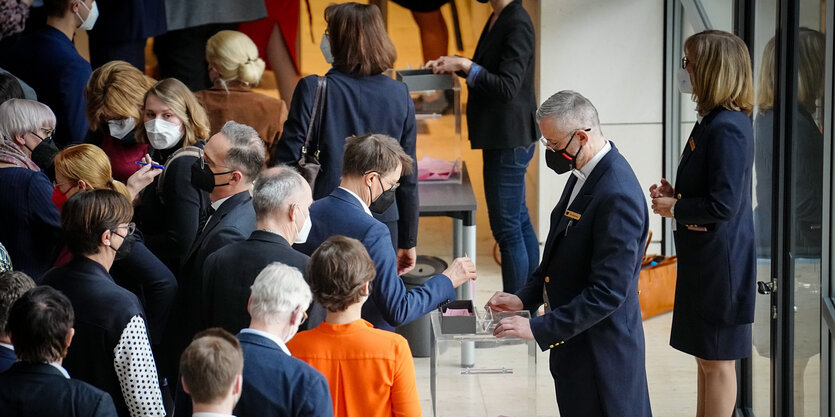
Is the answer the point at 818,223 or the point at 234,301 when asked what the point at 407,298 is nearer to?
the point at 234,301

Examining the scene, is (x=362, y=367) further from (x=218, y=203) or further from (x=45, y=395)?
(x=218, y=203)

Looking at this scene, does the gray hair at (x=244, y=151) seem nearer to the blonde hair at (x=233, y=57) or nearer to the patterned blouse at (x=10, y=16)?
the patterned blouse at (x=10, y=16)

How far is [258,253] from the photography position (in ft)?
10.8

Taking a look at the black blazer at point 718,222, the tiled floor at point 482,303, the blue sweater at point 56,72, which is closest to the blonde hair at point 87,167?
the blue sweater at point 56,72

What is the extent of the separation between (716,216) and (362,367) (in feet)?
5.53

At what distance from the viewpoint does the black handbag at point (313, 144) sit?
15.7 feet

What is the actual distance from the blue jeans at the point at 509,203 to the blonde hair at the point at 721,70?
1.77 metres

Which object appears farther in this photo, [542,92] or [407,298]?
[542,92]

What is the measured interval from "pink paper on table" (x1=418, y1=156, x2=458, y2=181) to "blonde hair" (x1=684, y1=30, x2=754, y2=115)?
236cm

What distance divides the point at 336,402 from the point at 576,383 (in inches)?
39.3

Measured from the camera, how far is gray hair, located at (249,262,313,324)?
9.24ft

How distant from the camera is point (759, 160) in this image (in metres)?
4.66

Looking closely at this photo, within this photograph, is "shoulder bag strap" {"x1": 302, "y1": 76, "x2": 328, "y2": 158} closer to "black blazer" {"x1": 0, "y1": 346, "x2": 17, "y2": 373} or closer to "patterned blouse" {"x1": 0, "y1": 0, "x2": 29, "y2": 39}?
"patterned blouse" {"x1": 0, "y1": 0, "x2": 29, "y2": 39}

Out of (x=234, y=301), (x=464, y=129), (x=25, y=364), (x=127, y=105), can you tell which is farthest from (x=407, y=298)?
(x=464, y=129)
